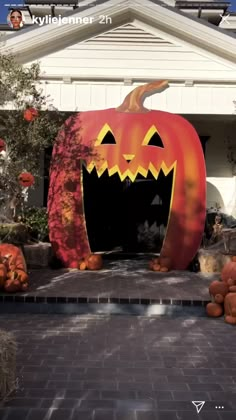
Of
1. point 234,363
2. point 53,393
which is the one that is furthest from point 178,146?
point 53,393

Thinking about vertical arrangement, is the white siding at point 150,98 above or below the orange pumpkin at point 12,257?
above

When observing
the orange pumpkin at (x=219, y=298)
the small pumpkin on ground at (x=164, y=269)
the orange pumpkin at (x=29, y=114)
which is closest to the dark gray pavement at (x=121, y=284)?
the small pumpkin on ground at (x=164, y=269)

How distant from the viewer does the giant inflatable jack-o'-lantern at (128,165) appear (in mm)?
8320

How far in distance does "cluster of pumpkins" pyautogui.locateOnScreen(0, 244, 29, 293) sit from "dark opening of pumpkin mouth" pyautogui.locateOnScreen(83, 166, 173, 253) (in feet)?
15.6

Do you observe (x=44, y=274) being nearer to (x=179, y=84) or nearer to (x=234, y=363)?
(x=234, y=363)

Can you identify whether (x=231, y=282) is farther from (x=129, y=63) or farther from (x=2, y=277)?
(x=129, y=63)

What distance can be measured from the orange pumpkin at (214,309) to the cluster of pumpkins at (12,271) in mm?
2861

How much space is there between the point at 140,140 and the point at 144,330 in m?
4.00

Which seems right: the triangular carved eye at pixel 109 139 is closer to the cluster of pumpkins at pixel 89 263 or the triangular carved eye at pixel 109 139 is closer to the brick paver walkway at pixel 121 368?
the cluster of pumpkins at pixel 89 263

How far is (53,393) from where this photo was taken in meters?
3.81

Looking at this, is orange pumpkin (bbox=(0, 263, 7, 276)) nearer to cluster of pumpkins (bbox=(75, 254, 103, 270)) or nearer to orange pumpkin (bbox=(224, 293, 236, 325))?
cluster of pumpkins (bbox=(75, 254, 103, 270))

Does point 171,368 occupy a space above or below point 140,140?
below

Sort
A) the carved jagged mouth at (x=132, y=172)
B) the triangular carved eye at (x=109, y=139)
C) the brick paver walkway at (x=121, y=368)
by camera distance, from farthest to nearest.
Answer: the triangular carved eye at (x=109, y=139)
the carved jagged mouth at (x=132, y=172)
the brick paver walkway at (x=121, y=368)

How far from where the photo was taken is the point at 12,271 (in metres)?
7.03
